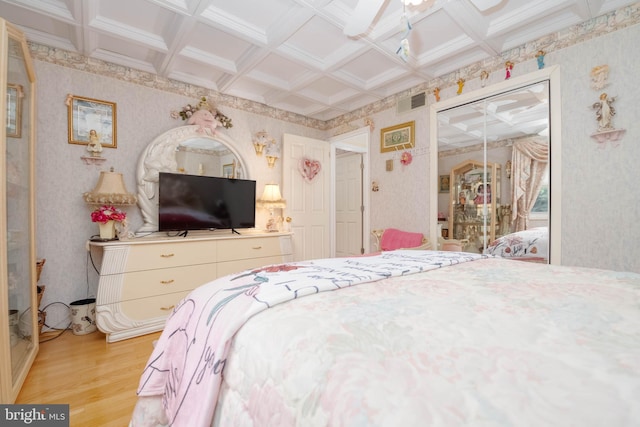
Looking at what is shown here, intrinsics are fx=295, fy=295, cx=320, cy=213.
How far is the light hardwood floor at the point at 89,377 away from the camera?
1.56 metres

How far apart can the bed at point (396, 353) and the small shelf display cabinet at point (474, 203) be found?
67.5 inches

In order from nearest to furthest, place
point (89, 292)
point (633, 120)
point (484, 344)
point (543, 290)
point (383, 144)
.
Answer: point (484, 344), point (543, 290), point (633, 120), point (89, 292), point (383, 144)

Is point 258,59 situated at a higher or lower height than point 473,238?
higher

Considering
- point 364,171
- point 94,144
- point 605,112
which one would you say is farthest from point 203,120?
point 605,112

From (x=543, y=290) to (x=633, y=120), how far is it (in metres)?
2.05

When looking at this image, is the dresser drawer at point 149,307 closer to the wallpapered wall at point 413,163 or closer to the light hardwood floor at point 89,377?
the light hardwood floor at point 89,377

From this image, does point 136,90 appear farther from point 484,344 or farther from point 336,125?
point 484,344

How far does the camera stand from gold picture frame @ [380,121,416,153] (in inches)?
138

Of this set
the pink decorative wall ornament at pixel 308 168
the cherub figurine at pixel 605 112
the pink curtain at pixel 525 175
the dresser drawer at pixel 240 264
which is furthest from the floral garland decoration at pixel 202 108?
the cherub figurine at pixel 605 112

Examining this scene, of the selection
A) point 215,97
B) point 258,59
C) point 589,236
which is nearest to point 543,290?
point 589,236

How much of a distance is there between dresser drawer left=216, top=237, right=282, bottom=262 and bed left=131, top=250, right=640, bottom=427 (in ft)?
6.47

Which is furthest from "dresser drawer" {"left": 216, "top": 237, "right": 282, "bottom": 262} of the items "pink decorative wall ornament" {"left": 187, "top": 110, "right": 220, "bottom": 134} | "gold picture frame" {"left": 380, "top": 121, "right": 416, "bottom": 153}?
"gold picture frame" {"left": 380, "top": 121, "right": 416, "bottom": 153}

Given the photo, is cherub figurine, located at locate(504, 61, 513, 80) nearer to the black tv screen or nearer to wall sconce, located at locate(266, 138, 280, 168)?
wall sconce, located at locate(266, 138, 280, 168)

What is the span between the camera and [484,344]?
612 mm
